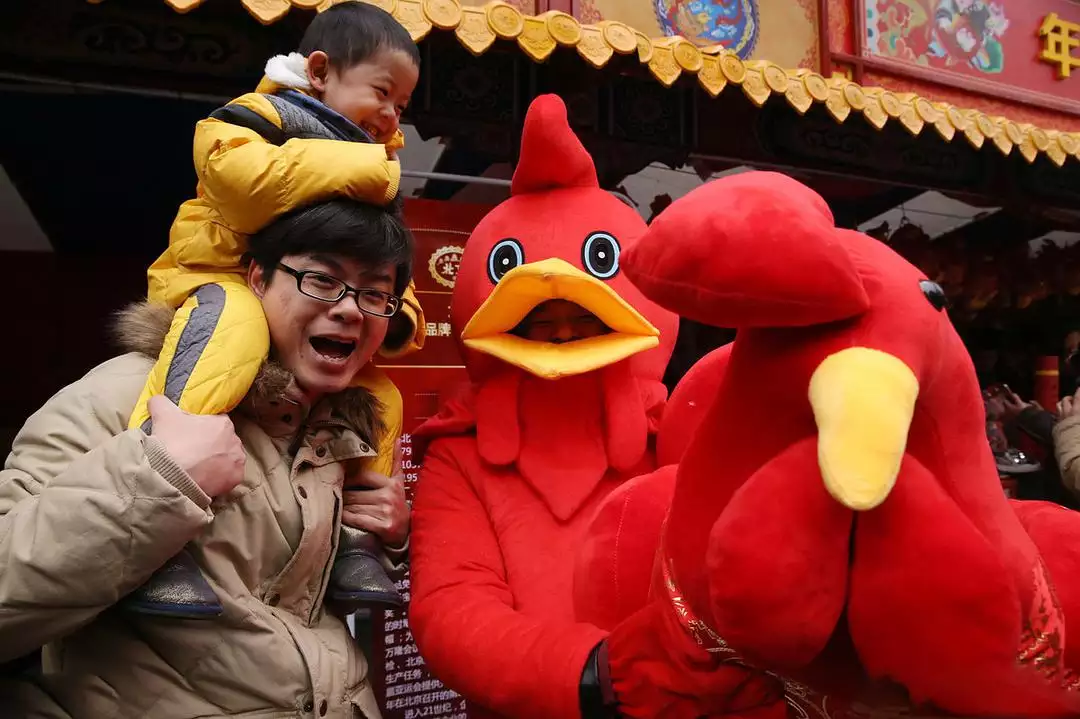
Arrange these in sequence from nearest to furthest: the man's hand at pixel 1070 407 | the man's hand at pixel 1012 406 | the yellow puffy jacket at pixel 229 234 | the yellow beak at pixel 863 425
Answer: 1. the yellow beak at pixel 863 425
2. the yellow puffy jacket at pixel 229 234
3. the man's hand at pixel 1070 407
4. the man's hand at pixel 1012 406

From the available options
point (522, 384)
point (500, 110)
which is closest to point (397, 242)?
point (522, 384)

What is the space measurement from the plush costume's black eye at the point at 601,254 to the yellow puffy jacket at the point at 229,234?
19.6 inches

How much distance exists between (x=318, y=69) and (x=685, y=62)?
1.21m

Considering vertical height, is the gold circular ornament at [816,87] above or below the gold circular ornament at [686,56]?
below

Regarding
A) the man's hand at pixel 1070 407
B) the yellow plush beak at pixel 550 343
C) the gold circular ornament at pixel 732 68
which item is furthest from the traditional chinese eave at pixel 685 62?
the man's hand at pixel 1070 407

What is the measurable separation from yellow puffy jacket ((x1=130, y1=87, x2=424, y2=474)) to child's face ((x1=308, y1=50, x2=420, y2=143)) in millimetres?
221

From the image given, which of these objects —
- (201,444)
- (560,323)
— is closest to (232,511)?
(201,444)

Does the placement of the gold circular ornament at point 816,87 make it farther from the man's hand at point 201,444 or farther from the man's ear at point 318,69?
the man's hand at point 201,444

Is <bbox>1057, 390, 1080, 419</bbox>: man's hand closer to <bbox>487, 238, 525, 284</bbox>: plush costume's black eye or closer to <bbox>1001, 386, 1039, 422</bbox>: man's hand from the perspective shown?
<bbox>1001, 386, 1039, 422</bbox>: man's hand

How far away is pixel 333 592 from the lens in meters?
1.54

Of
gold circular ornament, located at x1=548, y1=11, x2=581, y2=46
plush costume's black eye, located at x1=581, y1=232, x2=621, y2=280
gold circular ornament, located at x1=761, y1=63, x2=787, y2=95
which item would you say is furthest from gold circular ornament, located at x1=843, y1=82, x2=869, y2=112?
plush costume's black eye, located at x1=581, y1=232, x2=621, y2=280

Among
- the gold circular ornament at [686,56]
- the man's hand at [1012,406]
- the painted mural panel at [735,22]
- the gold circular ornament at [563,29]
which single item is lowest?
the man's hand at [1012,406]

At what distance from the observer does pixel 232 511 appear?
1347mm

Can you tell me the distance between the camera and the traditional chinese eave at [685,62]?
2.06 meters
